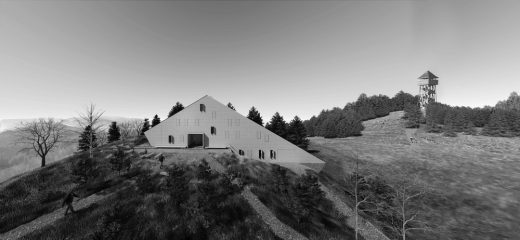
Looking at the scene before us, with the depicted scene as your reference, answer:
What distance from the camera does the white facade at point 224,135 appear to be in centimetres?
3816

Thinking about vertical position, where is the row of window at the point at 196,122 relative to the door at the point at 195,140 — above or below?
above

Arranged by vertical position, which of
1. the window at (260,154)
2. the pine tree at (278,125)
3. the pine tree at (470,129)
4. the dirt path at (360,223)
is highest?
the pine tree at (278,125)

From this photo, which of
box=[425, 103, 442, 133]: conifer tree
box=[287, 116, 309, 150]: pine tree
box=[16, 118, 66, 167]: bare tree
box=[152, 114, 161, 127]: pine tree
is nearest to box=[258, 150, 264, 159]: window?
box=[287, 116, 309, 150]: pine tree

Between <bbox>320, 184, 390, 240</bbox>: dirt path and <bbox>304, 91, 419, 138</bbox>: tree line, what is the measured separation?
206ft

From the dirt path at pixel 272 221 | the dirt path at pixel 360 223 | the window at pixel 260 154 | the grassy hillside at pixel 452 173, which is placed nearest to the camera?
the dirt path at pixel 272 221

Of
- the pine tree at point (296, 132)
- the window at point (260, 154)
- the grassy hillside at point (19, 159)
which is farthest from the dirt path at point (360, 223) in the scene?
the grassy hillside at point (19, 159)

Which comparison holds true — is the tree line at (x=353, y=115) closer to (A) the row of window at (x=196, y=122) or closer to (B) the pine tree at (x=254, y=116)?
(B) the pine tree at (x=254, y=116)

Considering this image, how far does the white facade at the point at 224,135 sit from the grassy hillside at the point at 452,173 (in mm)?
8074

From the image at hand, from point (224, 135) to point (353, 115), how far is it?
287 ft

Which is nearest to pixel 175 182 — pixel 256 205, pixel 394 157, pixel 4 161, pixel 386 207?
pixel 256 205

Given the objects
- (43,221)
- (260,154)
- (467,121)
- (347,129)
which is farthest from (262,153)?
(467,121)

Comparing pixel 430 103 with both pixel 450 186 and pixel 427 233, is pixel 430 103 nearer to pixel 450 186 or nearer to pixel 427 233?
pixel 450 186

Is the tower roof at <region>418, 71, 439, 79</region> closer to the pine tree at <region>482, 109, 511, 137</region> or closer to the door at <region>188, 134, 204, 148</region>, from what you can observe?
the pine tree at <region>482, 109, 511, 137</region>

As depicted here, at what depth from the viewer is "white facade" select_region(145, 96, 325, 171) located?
38.2m
